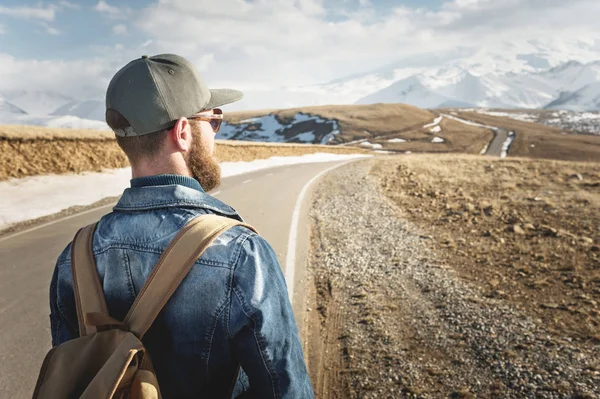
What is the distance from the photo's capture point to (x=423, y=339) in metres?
4.39

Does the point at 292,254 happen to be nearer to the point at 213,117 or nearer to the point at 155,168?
the point at 213,117

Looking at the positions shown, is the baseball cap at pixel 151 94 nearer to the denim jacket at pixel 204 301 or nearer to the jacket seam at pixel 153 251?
the denim jacket at pixel 204 301

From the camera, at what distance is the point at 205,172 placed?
175 centimetres

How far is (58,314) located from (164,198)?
77 centimetres

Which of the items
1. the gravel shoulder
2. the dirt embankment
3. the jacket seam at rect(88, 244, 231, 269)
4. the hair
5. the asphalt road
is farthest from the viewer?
the dirt embankment

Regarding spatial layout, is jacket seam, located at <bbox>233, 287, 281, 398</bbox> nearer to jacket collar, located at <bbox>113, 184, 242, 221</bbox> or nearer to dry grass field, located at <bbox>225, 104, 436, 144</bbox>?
jacket collar, located at <bbox>113, 184, 242, 221</bbox>

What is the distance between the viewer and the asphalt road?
4.04 meters

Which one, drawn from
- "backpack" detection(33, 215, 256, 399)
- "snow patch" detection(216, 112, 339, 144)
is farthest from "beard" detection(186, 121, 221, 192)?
"snow patch" detection(216, 112, 339, 144)

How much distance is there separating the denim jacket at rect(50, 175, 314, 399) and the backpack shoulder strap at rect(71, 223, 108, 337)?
28 mm

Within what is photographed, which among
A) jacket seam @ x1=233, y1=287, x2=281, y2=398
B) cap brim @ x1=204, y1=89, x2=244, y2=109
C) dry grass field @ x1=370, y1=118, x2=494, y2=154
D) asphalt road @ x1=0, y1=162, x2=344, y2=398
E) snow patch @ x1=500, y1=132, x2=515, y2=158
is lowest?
snow patch @ x1=500, y1=132, x2=515, y2=158

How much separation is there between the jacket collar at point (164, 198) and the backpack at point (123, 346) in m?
0.14

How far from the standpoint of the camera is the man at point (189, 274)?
1.41 m

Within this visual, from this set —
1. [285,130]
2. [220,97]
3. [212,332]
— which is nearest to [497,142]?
[285,130]

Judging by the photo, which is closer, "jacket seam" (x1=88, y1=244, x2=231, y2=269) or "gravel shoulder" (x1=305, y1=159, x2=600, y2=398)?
"jacket seam" (x1=88, y1=244, x2=231, y2=269)
